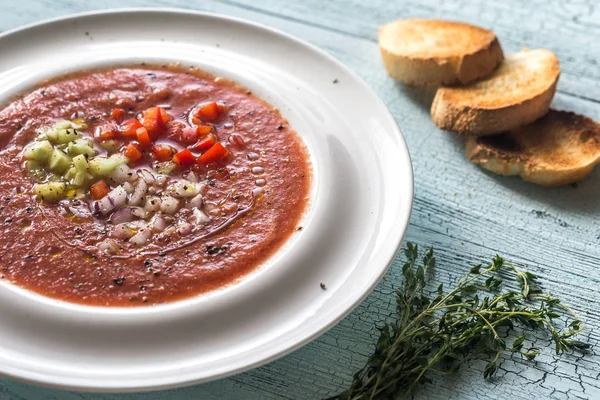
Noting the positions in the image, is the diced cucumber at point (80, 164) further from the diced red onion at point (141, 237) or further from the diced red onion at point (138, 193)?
the diced red onion at point (141, 237)

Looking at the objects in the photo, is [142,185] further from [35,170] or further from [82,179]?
[35,170]

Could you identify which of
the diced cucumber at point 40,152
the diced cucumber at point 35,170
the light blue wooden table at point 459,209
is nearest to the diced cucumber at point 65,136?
the diced cucumber at point 40,152

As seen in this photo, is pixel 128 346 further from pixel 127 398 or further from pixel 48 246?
pixel 48 246

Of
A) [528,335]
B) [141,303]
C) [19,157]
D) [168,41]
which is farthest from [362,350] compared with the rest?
[168,41]

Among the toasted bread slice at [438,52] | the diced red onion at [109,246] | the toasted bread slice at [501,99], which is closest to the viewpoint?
the diced red onion at [109,246]

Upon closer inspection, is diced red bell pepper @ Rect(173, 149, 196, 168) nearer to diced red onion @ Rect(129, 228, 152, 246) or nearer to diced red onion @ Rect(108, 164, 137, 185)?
diced red onion @ Rect(108, 164, 137, 185)

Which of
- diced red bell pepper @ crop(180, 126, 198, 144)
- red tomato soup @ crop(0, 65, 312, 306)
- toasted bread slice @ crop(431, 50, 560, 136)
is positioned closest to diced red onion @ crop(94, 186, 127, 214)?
red tomato soup @ crop(0, 65, 312, 306)

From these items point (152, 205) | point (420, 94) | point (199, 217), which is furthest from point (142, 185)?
point (420, 94)
